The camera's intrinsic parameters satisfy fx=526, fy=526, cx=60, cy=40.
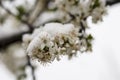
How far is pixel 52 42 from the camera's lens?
8.24ft

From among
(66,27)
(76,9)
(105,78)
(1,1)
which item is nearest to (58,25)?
(66,27)

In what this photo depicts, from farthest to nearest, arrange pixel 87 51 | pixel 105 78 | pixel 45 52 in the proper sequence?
pixel 105 78 → pixel 87 51 → pixel 45 52

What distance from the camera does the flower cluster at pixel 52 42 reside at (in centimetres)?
249

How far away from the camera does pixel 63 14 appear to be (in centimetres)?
293

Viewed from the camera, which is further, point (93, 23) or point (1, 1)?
point (1, 1)

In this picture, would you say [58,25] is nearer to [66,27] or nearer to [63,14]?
[66,27]

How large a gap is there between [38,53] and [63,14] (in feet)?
1.58

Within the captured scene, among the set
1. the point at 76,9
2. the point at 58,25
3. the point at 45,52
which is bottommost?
the point at 45,52

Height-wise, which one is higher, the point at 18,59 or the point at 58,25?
the point at 18,59

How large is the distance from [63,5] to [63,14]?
84 millimetres

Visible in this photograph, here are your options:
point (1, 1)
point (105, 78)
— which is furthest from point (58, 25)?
point (1, 1)

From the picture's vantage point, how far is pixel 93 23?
2.89m

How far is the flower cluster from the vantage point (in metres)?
2.49

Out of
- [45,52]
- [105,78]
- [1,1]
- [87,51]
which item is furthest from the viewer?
[1,1]
